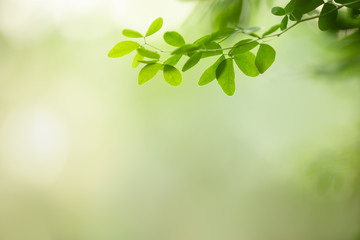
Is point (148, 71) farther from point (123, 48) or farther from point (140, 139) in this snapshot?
point (140, 139)

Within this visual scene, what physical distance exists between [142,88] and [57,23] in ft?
2.33

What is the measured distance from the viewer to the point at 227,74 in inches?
19.5

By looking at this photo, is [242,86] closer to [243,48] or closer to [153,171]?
[153,171]

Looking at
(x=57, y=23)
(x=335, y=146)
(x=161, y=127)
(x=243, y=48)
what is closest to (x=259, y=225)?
(x=335, y=146)

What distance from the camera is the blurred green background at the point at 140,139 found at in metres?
1.57

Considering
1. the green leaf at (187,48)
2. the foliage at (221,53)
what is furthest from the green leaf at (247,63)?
the green leaf at (187,48)

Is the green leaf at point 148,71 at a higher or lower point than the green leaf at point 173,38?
lower

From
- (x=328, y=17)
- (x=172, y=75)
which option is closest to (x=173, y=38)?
(x=172, y=75)

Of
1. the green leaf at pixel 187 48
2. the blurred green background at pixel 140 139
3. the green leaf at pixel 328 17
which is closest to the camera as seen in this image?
the green leaf at pixel 187 48

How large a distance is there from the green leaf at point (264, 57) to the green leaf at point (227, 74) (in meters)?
0.05

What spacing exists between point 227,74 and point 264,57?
7cm

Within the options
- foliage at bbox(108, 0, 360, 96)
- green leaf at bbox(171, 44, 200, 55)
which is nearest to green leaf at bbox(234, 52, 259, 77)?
foliage at bbox(108, 0, 360, 96)

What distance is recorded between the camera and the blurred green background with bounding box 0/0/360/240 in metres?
1.57

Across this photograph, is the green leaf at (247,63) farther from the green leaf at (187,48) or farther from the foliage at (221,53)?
the green leaf at (187,48)
